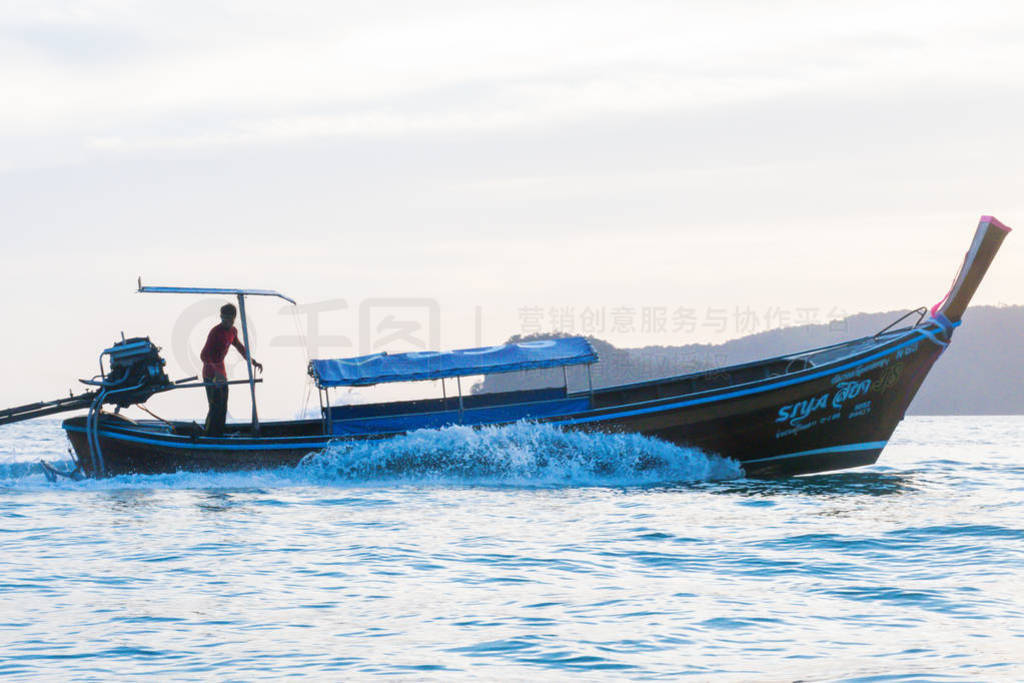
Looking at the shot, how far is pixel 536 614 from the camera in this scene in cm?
862

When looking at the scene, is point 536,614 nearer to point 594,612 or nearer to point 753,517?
point 594,612

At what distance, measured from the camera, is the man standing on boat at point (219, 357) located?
18688mm

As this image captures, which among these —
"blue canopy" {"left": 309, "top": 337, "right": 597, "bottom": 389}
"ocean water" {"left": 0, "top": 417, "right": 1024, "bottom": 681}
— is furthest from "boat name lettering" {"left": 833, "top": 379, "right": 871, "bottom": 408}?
"blue canopy" {"left": 309, "top": 337, "right": 597, "bottom": 389}

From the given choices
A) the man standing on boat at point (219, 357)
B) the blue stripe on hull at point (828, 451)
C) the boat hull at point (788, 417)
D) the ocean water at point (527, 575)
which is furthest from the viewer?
the man standing on boat at point (219, 357)

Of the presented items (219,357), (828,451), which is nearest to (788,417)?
(828,451)

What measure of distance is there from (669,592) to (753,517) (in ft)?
15.2

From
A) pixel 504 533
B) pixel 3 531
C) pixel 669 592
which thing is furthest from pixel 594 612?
pixel 3 531

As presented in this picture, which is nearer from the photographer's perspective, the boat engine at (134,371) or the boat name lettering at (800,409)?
the boat name lettering at (800,409)

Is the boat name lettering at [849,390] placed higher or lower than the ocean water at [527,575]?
higher

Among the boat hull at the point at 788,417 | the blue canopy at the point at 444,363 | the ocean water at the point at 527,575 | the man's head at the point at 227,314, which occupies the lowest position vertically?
the ocean water at the point at 527,575

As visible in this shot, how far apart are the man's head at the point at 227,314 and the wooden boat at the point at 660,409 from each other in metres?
0.28

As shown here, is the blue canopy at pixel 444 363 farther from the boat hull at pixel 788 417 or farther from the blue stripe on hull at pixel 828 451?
the blue stripe on hull at pixel 828 451

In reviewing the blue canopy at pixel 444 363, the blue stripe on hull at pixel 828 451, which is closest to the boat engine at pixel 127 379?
the blue canopy at pixel 444 363

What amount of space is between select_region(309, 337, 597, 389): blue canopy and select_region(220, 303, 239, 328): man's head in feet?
5.36
